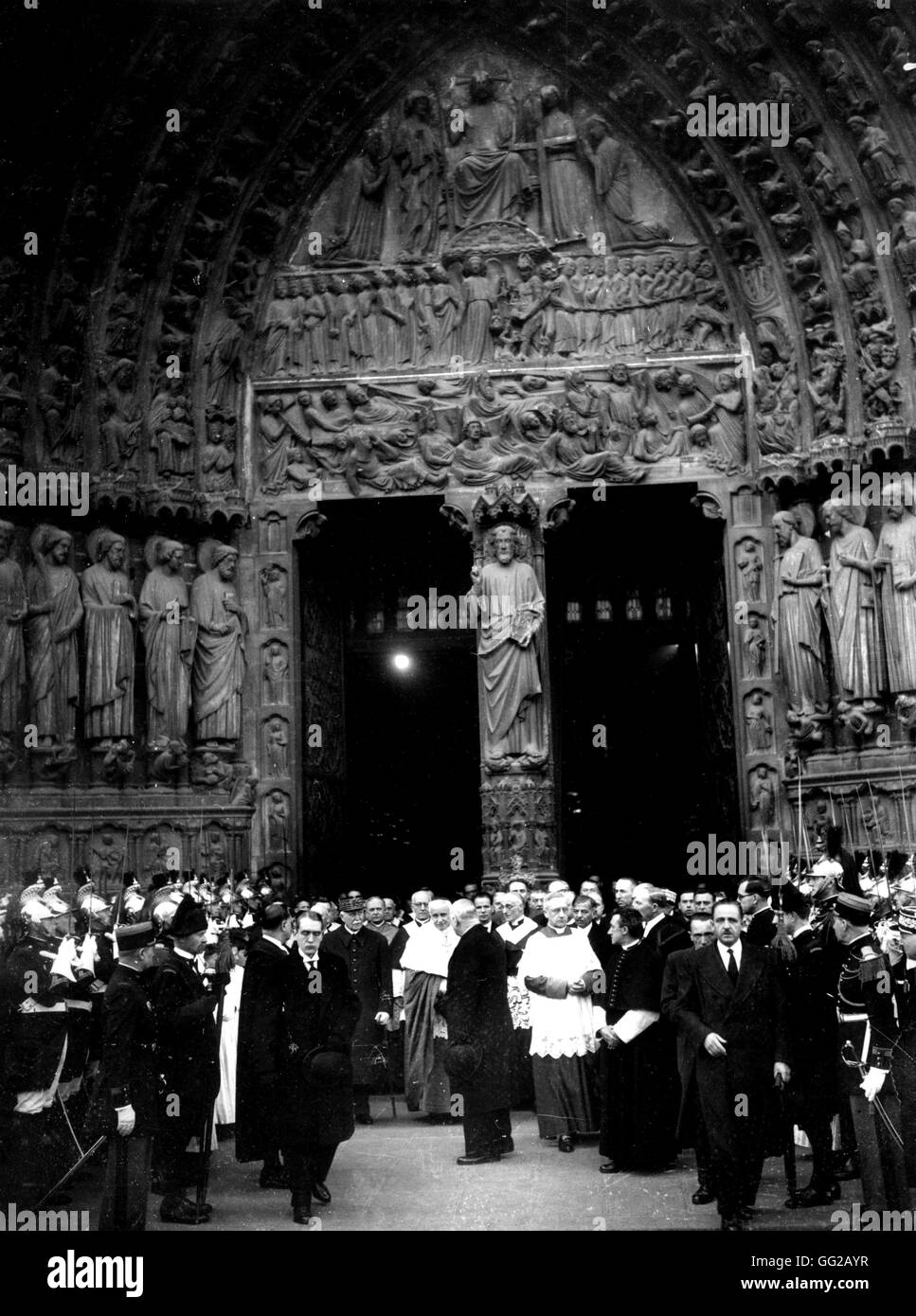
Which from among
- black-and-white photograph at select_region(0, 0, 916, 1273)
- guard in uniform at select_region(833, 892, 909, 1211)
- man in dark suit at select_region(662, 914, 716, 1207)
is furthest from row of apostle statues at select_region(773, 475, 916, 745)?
guard in uniform at select_region(833, 892, 909, 1211)

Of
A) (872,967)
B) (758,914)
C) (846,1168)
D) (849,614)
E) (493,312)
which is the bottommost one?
(846,1168)

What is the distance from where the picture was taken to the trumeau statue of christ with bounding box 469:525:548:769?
1588cm

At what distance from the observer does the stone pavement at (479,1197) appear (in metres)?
7.98

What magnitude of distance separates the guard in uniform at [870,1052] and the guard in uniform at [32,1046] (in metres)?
4.14

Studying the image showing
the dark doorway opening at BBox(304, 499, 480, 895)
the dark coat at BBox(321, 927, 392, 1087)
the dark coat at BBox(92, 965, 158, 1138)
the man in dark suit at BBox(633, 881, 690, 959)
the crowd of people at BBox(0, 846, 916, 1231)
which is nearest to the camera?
the dark coat at BBox(92, 965, 158, 1138)

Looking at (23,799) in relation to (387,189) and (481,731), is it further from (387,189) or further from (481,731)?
(387,189)

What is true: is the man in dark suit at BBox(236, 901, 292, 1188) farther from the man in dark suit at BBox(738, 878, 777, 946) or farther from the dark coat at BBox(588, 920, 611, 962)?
the dark coat at BBox(588, 920, 611, 962)

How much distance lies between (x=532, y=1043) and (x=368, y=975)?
78.2 inches

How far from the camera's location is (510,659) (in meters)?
15.9

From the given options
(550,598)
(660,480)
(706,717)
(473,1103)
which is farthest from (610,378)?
(473,1103)

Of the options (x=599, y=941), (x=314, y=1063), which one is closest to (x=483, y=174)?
(x=599, y=941)

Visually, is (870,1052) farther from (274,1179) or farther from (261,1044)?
(274,1179)

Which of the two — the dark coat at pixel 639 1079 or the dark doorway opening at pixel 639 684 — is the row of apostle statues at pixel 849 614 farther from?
the dark coat at pixel 639 1079

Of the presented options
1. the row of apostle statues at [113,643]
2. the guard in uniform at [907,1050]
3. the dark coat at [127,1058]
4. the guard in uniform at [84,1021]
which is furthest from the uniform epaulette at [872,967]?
the row of apostle statues at [113,643]
